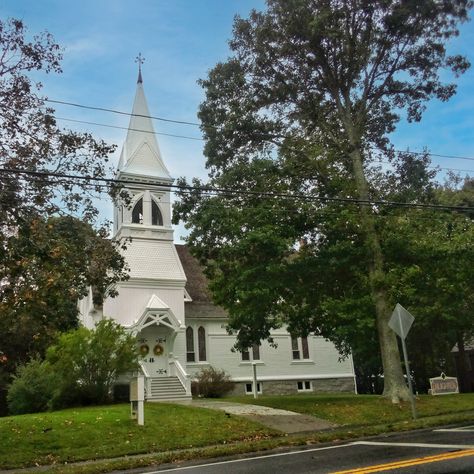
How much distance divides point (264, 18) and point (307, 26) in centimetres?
218

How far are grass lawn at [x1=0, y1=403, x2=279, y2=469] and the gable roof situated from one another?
16.7m

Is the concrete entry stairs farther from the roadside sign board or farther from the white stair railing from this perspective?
the roadside sign board

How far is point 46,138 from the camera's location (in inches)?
548

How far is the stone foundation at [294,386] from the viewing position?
33.4 meters

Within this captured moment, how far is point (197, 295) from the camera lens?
1374 inches

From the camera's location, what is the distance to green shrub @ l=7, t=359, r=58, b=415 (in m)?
24.4

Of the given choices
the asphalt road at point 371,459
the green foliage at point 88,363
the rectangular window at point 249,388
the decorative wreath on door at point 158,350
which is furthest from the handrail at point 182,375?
the asphalt road at point 371,459

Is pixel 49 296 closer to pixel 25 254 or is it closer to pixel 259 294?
pixel 25 254

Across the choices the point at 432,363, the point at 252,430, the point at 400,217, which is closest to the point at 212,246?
the point at 400,217

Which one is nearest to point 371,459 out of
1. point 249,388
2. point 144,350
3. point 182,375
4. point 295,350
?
point 182,375

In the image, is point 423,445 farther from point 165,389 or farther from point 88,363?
point 165,389

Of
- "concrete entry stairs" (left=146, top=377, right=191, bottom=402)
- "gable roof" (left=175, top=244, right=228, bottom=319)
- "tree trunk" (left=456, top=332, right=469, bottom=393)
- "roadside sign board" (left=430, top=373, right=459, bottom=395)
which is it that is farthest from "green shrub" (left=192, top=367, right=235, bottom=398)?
"tree trunk" (left=456, top=332, right=469, bottom=393)

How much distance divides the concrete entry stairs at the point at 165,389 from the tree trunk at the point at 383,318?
11.7 meters

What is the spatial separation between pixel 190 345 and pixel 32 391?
34.4 ft
